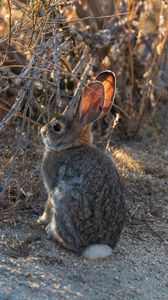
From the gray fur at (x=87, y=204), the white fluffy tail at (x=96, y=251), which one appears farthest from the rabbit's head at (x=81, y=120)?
the white fluffy tail at (x=96, y=251)

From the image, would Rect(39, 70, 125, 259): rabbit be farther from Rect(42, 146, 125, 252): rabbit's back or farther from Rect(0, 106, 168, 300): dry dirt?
Rect(0, 106, 168, 300): dry dirt

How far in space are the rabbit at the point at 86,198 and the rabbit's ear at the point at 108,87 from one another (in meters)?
0.02

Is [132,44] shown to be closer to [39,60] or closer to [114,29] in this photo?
[114,29]

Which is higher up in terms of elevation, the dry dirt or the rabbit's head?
the rabbit's head

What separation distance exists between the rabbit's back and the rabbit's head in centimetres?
32

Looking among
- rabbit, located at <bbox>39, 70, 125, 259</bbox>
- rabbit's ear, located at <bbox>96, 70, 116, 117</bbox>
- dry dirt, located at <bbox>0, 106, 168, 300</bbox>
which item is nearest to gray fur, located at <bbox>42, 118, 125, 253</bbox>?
rabbit, located at <bbox>39, 70, 125, 259</bbox>

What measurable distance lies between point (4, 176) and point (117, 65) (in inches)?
73.0

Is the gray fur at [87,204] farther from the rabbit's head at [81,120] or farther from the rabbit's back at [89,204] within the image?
the rabbit's head at [81,120]

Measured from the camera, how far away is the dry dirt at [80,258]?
4.36 meters

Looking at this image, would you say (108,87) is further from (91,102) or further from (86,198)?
(86,198)

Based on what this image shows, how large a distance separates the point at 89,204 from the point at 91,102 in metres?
0.76

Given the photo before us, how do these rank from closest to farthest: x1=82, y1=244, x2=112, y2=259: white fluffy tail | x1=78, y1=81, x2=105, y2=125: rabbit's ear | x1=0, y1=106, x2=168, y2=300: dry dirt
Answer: x1=0, y1=106, x2=168, y2=300: dry dirt < x1=82, y1=244, x2=112, y2=259: white fluffy tail < x1=78, y1=81, x2=105, y2=125: rabbit's ear

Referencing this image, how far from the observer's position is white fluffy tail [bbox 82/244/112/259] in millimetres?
4793

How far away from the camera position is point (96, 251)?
4.79 meters
